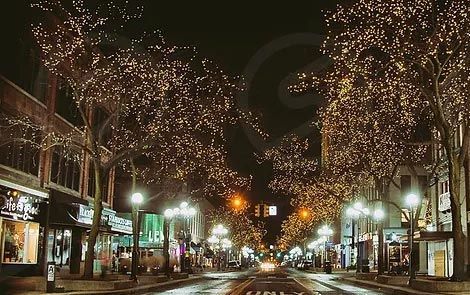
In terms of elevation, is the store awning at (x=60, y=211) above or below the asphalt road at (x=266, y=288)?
above

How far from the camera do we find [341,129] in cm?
4422

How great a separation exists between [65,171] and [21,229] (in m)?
6.80

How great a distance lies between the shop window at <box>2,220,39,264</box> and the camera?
3167 cm

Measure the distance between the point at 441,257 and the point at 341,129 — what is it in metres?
14.3

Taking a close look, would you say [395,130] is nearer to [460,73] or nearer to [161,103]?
[460,73]

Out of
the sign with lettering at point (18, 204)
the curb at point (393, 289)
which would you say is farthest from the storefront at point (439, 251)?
the sign with lettering at point (18, 204)

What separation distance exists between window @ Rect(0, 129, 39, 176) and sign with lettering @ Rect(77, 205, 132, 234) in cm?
464

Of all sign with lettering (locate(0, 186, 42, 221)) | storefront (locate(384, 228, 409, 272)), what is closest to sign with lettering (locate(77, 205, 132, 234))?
sign with lettering (locate(0, 186, 42, 221))

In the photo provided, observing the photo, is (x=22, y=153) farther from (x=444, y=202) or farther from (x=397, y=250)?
(x=397, y=250)

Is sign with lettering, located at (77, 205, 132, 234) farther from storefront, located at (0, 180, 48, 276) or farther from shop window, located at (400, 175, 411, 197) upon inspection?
shop window, located at (400, 175, 411, 197)

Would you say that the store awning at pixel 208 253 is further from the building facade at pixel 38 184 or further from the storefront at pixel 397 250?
the building facade at pixel 38 184

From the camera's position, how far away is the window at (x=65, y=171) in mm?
37625

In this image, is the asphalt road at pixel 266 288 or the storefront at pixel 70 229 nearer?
the asphalt road at pixel 266 288

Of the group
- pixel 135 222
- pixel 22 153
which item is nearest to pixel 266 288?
pixel 135 222
